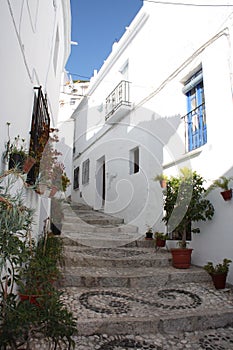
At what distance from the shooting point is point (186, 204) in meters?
4.65

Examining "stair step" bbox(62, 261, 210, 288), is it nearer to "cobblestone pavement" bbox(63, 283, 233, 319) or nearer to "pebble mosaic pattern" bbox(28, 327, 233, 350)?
"cobblestone pavement" bbox(63, 283, 233, 319)

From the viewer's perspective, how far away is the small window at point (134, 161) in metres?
8.41

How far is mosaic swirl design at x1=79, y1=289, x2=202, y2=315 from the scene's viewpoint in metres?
3.12

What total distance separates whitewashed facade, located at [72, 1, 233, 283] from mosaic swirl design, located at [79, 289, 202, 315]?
39.9 inches

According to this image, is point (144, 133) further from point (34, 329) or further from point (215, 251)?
point (34, 329)

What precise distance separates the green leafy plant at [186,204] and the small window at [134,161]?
3358 millimetres

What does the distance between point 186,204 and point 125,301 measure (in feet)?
6.80

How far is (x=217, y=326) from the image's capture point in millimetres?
3016

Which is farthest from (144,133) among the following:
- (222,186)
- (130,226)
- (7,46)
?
(7,46)

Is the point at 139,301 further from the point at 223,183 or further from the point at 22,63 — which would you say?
the point at 22,63

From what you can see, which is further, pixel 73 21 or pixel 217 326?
pixel 73 21

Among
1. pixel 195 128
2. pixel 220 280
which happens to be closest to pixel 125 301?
pixel 220 280

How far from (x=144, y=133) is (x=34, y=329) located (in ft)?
21.4

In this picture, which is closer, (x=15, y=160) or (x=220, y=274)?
(x=15, y=160)
